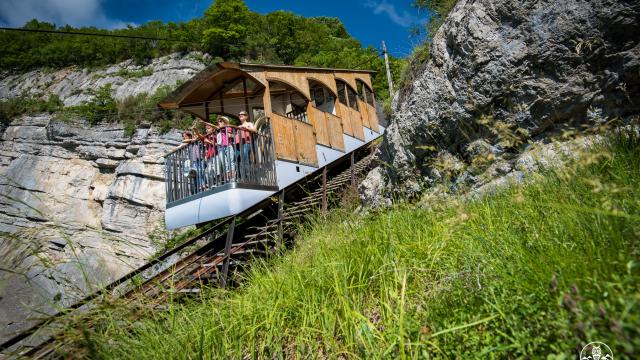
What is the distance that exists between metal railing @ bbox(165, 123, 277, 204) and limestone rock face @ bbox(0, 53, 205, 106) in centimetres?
2162

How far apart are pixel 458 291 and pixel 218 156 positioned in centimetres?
564

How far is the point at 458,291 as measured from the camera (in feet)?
6.17

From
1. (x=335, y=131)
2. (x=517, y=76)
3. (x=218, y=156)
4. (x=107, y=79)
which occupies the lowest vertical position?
(x=517, y=76)

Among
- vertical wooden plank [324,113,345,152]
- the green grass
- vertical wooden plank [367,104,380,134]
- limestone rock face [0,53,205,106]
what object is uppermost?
limestone rock face [0,53,205,106]

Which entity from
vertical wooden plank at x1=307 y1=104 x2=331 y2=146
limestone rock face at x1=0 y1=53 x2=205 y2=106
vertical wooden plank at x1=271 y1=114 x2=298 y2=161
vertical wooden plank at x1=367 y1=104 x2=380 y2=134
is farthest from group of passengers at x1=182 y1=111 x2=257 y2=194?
limestone rock face at x1=0 y1=53 x2=205 y2=106

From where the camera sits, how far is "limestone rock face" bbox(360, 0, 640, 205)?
A: 358cm

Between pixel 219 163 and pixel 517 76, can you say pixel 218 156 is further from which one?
pixel 517 76

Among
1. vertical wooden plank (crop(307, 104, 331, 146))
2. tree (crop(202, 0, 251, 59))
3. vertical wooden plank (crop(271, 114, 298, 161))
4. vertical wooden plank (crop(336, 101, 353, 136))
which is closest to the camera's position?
vertical wooden plank (crop(271, 114, 298, 161))

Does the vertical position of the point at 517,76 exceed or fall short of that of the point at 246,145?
it falls short

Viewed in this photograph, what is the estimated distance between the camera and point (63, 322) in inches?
85.9

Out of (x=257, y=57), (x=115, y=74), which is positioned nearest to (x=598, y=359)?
(x=257, y=57)

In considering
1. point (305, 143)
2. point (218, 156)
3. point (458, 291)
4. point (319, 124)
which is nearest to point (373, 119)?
point (319, 124)

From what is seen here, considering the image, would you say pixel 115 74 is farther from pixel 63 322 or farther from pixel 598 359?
pixel 598 359

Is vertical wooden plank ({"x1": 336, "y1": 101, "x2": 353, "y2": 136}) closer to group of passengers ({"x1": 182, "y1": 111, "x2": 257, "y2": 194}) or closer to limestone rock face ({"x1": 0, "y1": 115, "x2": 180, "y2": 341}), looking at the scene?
group of passengers ({"x1": 182, "y1": 111, "x2": 257, "y2": 194})
